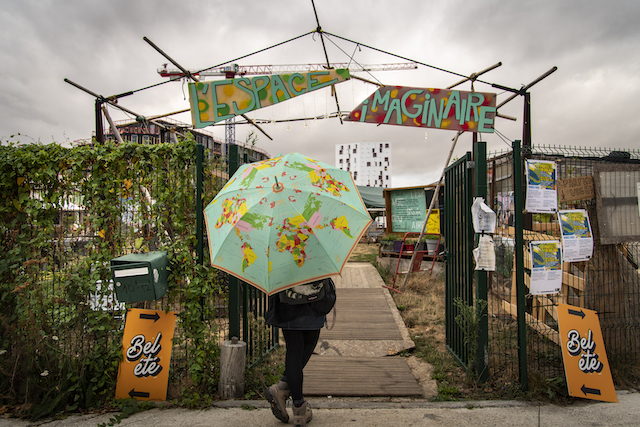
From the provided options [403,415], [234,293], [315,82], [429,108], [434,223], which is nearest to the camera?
[403,415]

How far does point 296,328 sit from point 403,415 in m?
1.30

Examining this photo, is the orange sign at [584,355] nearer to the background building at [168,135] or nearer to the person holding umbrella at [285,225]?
the person holding umbrella at [285,225]

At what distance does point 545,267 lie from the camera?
328cm

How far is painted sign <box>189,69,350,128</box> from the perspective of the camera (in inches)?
152

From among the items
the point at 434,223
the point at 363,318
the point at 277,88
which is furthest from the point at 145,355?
the point at 434,223

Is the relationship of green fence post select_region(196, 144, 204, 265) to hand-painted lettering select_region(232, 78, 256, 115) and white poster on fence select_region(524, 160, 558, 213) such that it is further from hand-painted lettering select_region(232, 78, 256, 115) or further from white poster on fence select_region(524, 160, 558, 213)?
white poster on fence select_region(524, 160, 558, 213)

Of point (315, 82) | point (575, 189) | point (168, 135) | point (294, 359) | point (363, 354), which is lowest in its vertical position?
point (363, 354)

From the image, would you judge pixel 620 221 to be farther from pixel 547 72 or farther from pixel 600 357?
pixel 547 72

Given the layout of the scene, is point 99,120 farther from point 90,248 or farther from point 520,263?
point 520,263

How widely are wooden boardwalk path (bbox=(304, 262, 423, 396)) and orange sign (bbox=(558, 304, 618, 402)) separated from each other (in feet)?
4.58

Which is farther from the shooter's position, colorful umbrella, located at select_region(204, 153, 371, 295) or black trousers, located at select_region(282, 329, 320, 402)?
black trousers, located at select_region(282, 329, 320, 402)

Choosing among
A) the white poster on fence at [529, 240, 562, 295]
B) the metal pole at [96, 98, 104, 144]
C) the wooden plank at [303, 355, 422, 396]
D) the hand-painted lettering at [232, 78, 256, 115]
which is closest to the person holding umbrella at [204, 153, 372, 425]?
the wooden plank at [303, 355, 422, 396]

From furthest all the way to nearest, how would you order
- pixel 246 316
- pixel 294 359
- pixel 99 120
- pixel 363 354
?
1. pixel 99 120
2. pixel 363 354
3. pixel 246 316
4. pixel 294 359

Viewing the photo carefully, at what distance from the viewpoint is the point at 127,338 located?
3.26 metres
